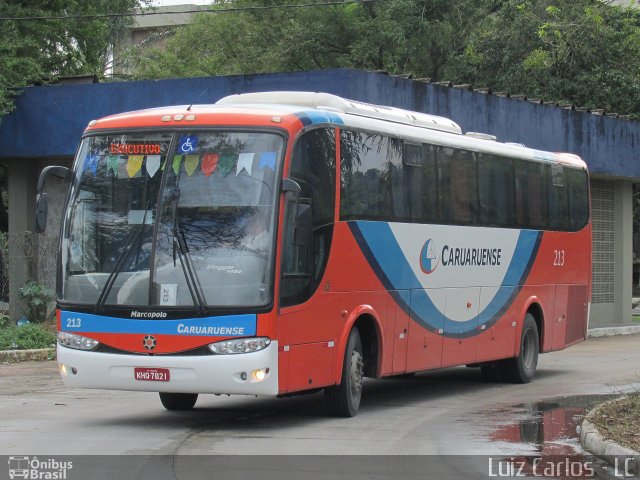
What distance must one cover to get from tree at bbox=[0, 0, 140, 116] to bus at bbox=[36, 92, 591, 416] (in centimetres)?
1345

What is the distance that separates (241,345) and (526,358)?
8103 millimetres

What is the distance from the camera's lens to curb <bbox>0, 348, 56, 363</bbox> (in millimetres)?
20125

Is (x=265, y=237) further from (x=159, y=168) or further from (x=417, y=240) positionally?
(x=417, y=240)

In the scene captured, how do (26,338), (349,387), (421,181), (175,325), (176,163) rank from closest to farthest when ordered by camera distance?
(175,325) < (176,163) < (349,387) < (421,181) < (26,338)

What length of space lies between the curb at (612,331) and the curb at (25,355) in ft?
46.6

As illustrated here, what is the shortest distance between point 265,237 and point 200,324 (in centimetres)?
109

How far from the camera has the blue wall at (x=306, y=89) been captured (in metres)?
21.7

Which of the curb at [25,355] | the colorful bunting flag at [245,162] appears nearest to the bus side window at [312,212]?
the colorful bunting flag at [245,162]

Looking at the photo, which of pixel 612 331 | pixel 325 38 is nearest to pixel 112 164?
pixel 612 331

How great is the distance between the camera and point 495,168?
56.6 ft

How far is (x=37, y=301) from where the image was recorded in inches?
924

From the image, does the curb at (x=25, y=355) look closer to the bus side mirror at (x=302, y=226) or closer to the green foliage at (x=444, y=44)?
the bus side mirror at (x=302, y=226)

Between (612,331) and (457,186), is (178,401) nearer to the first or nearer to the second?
(457,186)

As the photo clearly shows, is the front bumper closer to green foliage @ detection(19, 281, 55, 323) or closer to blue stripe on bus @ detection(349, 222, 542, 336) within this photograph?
blue stripe on bus @ detection(349, 222, 542, 336)
